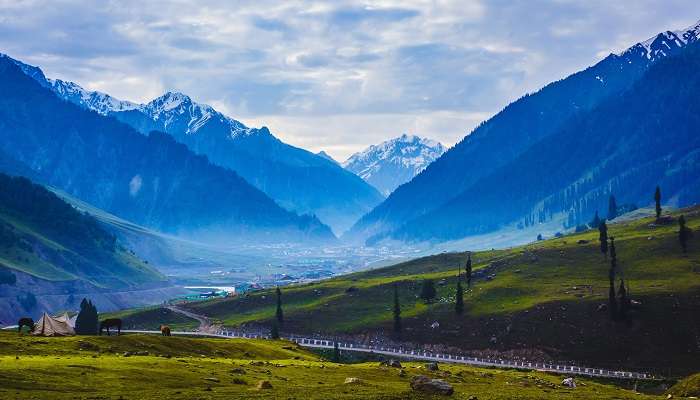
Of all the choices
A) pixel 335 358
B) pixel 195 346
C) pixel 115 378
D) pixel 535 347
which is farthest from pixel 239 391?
pixel 535 347

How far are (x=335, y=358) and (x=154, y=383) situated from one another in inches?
4456

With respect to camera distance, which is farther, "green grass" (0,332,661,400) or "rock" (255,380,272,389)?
"rock" (255,380,272,389)

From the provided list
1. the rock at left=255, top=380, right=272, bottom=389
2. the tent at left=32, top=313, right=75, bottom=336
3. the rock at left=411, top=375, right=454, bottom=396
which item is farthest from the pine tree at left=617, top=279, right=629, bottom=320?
the rock at left=255, top=380, right=272, bottom=389

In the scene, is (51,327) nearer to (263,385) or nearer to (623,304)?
(263,385)

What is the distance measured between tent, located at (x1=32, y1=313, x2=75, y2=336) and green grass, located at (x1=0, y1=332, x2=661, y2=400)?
7520mm

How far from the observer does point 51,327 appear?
105 metres

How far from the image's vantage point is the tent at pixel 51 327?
104m

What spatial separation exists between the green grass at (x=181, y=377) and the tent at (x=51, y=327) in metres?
7.52

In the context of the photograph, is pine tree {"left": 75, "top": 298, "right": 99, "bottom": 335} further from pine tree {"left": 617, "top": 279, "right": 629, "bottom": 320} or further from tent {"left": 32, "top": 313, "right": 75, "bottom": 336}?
pine tree {"left": 617, "top": 279, "right": 629, "bottom": 320}

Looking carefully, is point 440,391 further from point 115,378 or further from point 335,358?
point 335,358

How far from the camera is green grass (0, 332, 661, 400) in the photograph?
6738 centimetres

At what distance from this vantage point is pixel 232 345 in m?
121

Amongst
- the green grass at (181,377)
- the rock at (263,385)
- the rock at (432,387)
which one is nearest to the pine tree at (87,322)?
the green grass at (181,377)

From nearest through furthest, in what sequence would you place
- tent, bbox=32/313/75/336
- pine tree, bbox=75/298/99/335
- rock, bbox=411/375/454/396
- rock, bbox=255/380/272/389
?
rock, bbox=255/380/272/389 → rock, bbox=411/375/454/396 → tent, bbox=32/313/75/336 → pine tree, bbox=75/298/99/335
